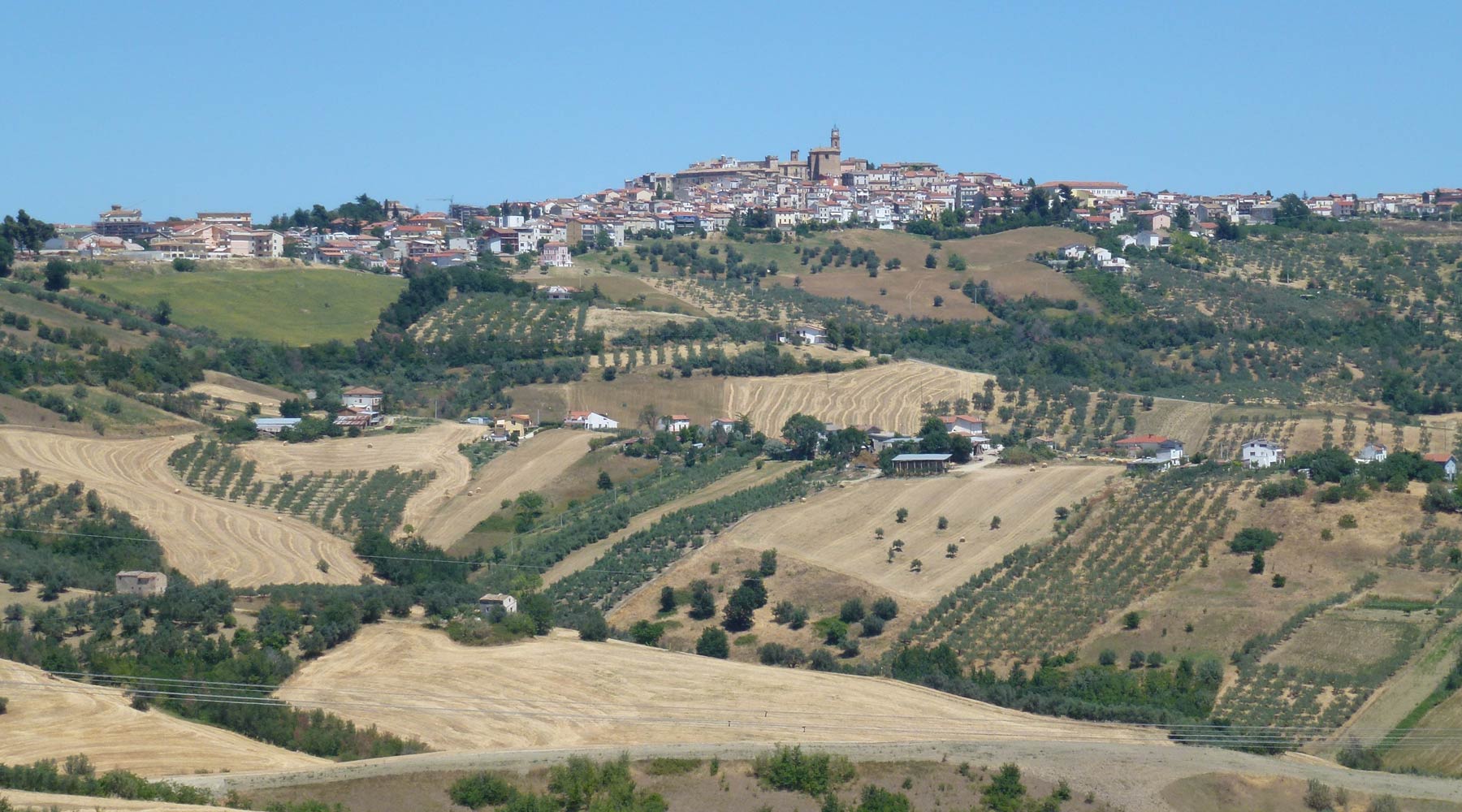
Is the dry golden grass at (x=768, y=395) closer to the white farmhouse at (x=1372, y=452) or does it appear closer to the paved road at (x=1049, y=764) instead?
the white farmhouse at (x=1372, y=452)

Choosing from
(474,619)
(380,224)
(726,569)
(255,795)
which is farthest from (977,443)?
(380,224)

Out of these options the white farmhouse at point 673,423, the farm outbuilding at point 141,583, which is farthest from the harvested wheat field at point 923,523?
the farm outbuilding at point 141,583

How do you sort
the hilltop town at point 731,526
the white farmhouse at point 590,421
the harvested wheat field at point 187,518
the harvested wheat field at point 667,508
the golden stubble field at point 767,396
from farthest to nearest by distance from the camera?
the golden stubble field at point 767,396, the white farmhouse at point 590,421, the harvested wheat field at point 667,508, the harvested wheat field at point 187,518, the hilltop town at point 731,526

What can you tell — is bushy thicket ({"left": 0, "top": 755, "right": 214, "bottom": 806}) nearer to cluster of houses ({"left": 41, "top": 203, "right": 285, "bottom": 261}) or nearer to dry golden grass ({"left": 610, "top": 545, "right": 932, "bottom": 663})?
dry golden grass ({"left": 610, "top": 545, "right": 932, "bottom": 663})

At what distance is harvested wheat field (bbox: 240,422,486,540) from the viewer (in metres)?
62.5

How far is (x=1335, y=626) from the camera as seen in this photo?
142 ft

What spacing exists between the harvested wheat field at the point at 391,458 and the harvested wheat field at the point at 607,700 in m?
18.6

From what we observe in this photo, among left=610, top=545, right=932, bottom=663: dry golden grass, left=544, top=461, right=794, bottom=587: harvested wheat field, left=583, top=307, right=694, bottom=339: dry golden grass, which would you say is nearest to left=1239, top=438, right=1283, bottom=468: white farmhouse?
left=544, top=461, right=794, bottom=587: harvested wheat field

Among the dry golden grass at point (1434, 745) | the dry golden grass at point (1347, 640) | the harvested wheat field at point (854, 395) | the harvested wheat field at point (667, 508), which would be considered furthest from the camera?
the harvested wheat field at point (854, 395)

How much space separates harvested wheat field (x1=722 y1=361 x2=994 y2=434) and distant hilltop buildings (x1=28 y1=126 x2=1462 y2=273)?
2850 cm

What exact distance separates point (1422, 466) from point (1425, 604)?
30.8 feet

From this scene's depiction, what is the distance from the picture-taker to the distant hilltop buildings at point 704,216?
109 meters

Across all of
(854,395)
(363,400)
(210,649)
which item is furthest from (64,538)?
(854,395)

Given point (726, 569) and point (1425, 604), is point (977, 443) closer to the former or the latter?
point (726, 569)
